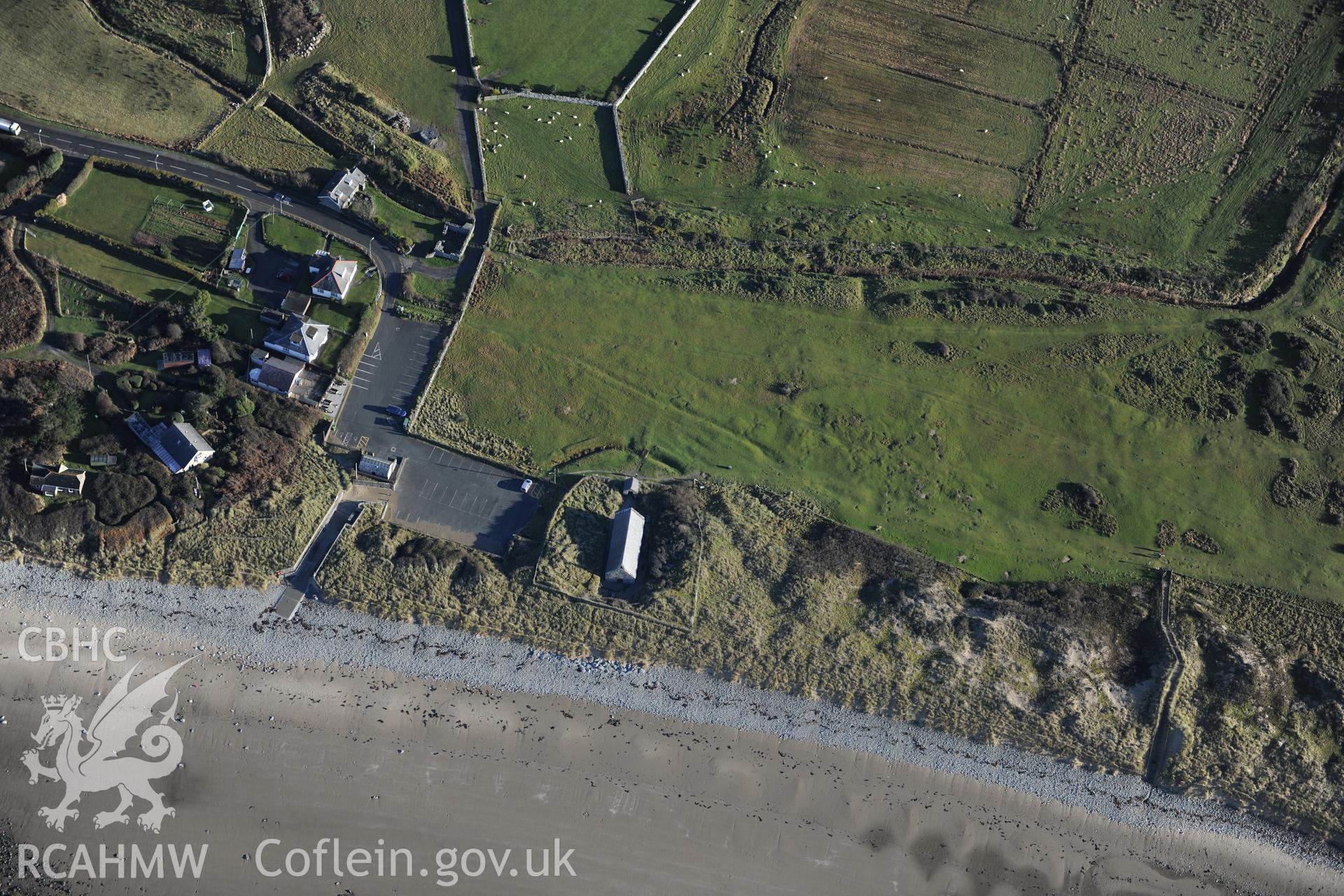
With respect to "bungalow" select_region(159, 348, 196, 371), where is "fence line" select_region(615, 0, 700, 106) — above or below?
above

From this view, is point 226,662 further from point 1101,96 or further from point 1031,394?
point 1101,96

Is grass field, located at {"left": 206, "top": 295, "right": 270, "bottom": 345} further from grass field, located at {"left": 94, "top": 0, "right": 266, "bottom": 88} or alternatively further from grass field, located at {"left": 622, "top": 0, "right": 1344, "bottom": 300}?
grass field, located at {"left": 622, "top": 0, "right": 1344, "bottom": 300}

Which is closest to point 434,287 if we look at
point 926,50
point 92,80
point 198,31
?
point 198,31

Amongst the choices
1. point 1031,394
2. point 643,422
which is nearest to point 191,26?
point 643,422

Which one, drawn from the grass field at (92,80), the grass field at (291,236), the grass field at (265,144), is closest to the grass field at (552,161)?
the grass field at (265,144)

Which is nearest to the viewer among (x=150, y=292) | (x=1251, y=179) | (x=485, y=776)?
(x=485, y=776)

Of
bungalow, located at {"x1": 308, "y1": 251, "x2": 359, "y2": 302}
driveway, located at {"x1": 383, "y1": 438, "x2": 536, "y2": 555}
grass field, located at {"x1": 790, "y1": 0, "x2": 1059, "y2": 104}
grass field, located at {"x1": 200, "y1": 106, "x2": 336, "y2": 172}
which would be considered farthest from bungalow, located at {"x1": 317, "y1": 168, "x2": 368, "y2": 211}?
grass field, located at {"x1": 790, "y1": 0, "x2": 1059, "y2": 104}

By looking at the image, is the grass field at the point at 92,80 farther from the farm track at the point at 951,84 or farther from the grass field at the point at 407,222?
the farm track at the point at 951,84
